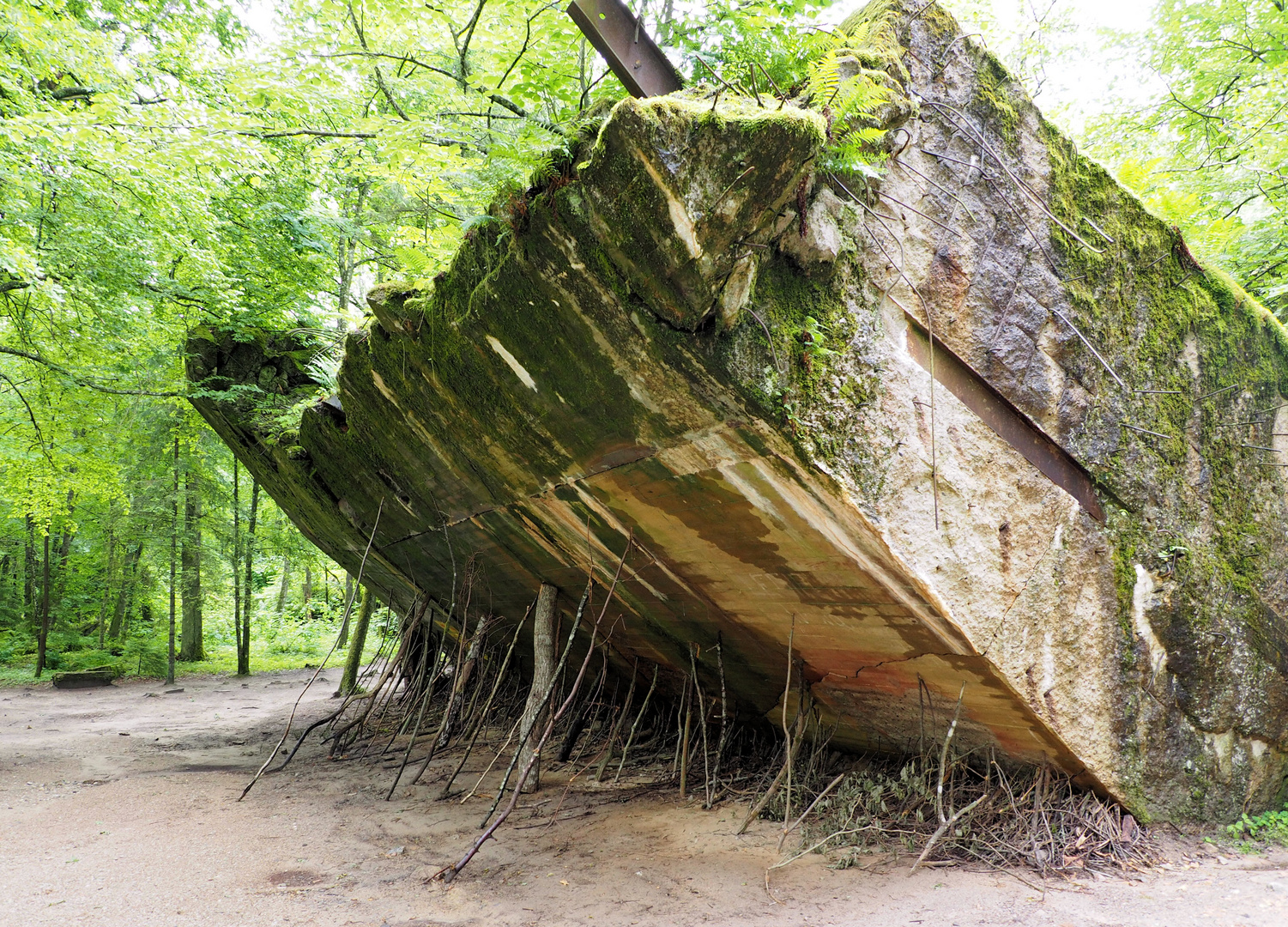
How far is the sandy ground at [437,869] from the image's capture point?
156 inches

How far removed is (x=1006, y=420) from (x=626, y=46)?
271cm

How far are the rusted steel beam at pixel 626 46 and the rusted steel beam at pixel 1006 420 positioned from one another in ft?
5.47

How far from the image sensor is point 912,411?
3670 mm

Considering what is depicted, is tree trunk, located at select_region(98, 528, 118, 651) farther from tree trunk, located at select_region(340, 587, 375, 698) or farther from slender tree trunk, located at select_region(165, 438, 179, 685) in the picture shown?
tree trunk, located at select_region(340, 587, 375, 698)

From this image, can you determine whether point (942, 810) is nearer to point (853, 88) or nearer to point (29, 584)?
point (853, 88)

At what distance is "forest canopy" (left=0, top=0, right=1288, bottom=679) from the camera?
5855mm

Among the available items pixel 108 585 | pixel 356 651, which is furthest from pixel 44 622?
pixel 356 651

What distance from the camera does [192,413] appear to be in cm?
1422

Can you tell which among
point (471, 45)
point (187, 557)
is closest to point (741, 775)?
point (471, 45)

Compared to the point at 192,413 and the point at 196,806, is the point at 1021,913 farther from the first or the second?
the point at 192,413

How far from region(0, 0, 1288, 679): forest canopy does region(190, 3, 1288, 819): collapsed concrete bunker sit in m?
0.55

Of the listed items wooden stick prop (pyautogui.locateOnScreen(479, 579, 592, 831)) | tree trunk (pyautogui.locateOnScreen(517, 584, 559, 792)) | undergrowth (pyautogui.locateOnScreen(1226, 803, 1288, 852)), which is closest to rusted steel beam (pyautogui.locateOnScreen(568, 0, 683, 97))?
wooden stick prop (pyautogui.locateOnScreen(479, 579, 592, 831))

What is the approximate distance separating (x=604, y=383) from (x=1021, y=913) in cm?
341

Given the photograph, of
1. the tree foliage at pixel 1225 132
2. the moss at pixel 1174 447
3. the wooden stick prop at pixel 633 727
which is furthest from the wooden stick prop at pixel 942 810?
the tree foliage at pixel 1225 132
